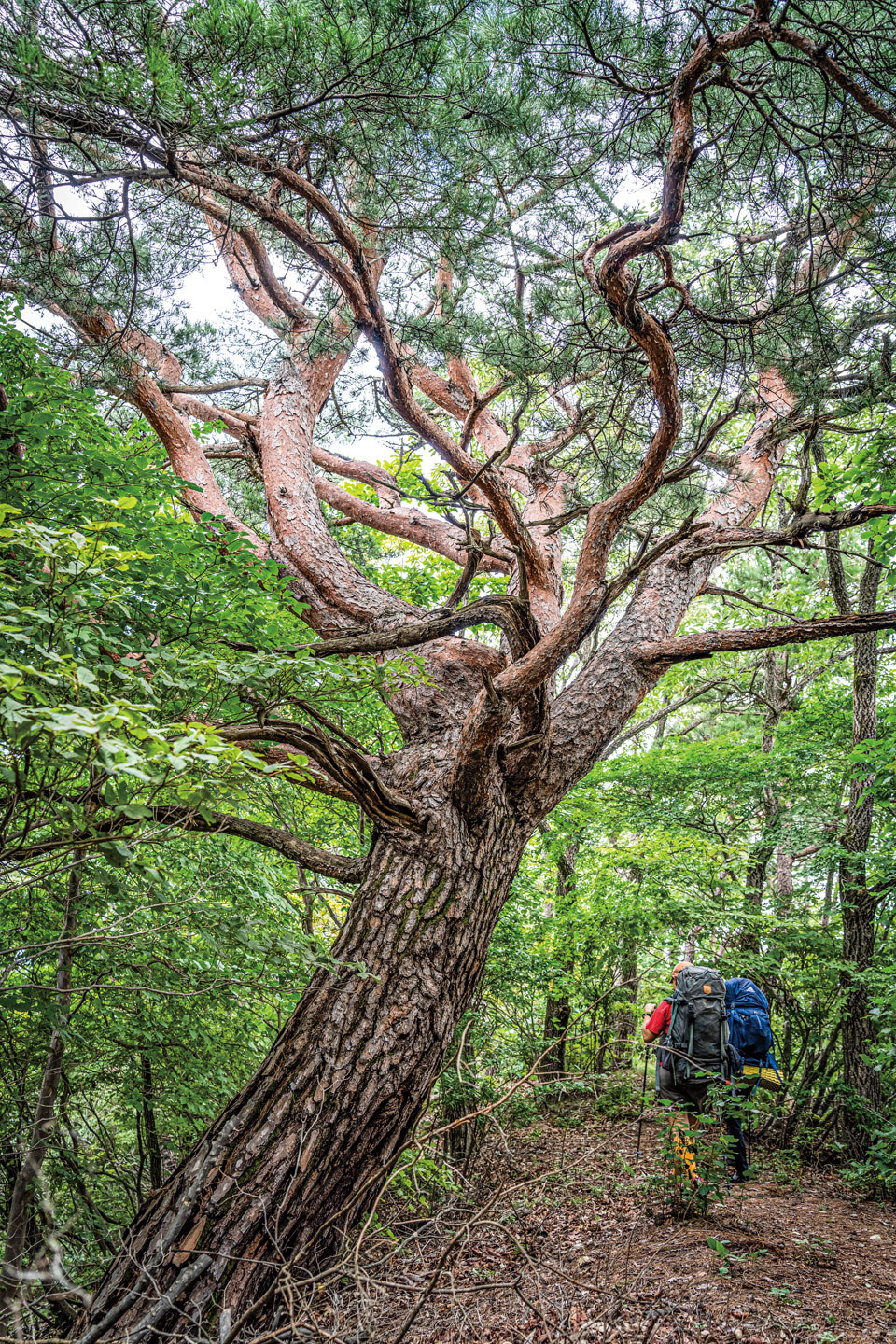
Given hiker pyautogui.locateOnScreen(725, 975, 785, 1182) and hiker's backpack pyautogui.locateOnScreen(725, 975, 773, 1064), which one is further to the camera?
hiker's backpack pyautogui.locateOnScreen(725, 975, 773, 1064)

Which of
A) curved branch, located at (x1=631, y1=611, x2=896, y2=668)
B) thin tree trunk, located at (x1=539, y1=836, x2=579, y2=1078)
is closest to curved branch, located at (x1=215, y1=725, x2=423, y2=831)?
curved branch, located at (x1=631, y1=611, x2=896, y2=668)

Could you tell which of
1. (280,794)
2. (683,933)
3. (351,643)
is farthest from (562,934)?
(351,643)

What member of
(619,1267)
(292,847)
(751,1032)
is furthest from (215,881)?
(751,1032)

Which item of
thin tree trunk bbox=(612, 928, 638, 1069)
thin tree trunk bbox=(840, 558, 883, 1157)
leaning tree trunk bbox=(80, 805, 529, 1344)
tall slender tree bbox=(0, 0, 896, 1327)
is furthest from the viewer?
thin tree trunk bbox=(612, 928, 638, 1069)

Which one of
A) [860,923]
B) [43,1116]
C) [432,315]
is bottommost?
[43,1116]

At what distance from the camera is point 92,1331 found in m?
1.99

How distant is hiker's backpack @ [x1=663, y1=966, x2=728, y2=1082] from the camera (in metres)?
4.03

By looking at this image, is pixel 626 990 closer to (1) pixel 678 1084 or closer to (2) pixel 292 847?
(1) pixel 678 1084

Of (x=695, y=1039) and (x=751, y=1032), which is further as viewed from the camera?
(x=751, y=1032)

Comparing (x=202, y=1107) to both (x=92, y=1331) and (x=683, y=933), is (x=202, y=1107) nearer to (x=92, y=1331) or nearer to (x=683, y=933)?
(x=92, y=1331)

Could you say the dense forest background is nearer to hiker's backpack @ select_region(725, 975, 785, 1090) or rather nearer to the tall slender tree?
the tall slender tree

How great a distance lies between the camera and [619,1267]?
3.20 meters

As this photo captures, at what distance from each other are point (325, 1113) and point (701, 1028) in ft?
8.69

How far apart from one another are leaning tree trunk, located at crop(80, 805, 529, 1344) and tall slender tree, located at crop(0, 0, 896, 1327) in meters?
0.01
